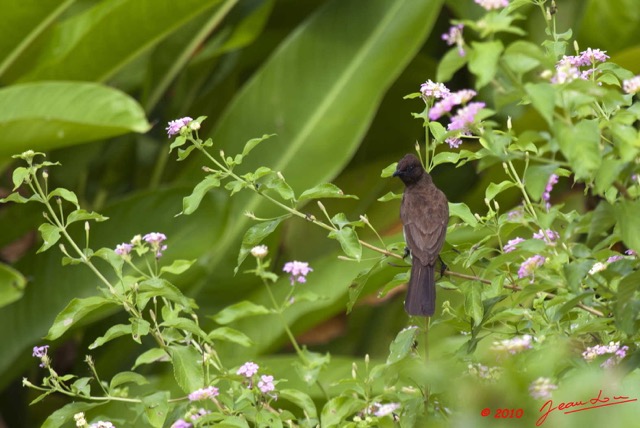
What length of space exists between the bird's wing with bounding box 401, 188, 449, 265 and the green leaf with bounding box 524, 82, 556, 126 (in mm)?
570

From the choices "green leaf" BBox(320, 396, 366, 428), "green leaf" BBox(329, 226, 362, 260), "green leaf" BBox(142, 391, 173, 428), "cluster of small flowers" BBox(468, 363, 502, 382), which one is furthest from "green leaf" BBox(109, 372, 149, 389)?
"cluster of small flowers" BBox(468, 363, 502, 382)

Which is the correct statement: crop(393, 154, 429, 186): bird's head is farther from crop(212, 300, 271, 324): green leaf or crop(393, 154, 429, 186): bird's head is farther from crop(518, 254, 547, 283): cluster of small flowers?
crop(518, 254, 547, 283): cluster of small flowers

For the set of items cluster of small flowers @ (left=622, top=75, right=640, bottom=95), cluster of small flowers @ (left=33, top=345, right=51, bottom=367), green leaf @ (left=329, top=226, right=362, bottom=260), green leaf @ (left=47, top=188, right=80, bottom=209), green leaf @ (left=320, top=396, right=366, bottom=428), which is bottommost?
green leaf @ (left=320, top=396, right=366, bottom=428)

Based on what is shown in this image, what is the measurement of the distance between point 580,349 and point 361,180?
2602mm

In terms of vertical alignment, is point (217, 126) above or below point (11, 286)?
above

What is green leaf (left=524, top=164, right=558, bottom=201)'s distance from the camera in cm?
111

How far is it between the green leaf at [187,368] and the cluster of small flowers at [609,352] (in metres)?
0.55

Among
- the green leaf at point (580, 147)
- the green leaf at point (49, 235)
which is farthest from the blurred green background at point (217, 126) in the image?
the green leaf at point (580, 147)

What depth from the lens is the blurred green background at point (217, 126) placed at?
10.3 feet

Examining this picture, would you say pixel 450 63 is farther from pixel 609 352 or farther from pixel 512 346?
pixel 609 352

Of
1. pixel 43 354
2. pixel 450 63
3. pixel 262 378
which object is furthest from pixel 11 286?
pixel 450 63

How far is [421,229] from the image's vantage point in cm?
164

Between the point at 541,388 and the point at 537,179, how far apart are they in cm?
25

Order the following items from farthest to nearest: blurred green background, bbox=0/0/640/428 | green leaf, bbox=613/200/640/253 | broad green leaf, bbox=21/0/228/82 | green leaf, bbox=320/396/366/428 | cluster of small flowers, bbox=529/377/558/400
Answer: broad green leaf, bbox=21/0/228/82 → blurred green background, bbox=0/0/640/428 → green leaf, bbox=320/396/366/428 → green leaf, bbox=613/200/640/253 → cluster of small flowers, bbox=529/377/558/400
